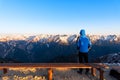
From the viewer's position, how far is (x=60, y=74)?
633 inches

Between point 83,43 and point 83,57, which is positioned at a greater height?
point 83,43

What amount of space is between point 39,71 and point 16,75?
180 centimetres

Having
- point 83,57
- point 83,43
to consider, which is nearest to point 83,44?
point 83,43

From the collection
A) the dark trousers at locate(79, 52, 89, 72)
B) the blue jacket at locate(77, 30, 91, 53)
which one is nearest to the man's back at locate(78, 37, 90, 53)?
the blue jacket at locate(77, 30, 91, 53)

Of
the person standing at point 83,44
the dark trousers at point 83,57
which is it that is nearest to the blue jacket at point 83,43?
the person standing at point 83,44

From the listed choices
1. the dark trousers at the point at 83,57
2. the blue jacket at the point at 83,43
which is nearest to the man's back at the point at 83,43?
the blue jacket at the point at 83,43

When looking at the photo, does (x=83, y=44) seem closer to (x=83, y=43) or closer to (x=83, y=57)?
(x=83, y=43)

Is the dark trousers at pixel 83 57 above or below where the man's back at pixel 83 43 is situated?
below

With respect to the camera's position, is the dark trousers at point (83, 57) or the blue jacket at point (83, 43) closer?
the blue jacket at point (83, 43)

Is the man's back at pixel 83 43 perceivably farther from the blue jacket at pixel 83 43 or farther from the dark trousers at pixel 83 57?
the dark trousers at pixel 83 57

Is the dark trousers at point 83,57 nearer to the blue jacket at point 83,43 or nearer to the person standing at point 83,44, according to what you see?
the person standing at point 83,44

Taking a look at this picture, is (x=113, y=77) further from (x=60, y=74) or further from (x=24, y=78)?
(x=24, y=78)

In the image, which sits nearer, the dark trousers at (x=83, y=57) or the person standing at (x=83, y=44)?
the person standing at (x=83, y=44)

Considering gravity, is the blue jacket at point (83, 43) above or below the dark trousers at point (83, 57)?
above
